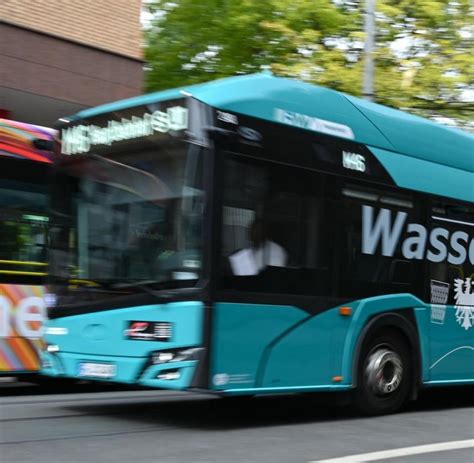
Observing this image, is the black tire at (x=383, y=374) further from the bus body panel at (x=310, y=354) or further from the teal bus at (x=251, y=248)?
the bus body panel at (x=310, y=354)

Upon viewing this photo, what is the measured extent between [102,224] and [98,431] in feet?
6.25

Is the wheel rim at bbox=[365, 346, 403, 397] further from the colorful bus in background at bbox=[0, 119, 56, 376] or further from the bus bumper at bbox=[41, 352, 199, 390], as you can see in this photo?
the colorful bus in background at bbox=[0, 119, 56, 376]

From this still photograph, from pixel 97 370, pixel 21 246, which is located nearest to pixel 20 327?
pixel 21 246

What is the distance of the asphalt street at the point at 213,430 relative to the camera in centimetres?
607

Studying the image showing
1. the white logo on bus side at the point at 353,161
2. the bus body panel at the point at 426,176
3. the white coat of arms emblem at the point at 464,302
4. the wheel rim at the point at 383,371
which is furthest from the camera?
the white coat of arms emblem at the point at 464,302

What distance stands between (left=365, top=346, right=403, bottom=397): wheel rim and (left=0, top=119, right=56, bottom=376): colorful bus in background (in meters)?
3.81

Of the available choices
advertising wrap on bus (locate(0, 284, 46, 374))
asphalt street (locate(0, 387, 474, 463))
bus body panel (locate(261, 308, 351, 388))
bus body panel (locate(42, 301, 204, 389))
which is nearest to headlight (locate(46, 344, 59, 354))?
bus body panel (locate(42, 301, 204, 389))

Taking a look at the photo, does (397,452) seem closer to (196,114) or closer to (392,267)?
(392,267)

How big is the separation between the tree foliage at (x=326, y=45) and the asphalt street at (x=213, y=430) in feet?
34.2

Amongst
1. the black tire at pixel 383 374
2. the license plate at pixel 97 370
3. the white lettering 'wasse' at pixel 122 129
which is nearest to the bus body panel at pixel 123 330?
the license plate at pixel 97 370

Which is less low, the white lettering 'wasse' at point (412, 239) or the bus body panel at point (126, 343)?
the white lettering 'wasse' at point (412, 239)

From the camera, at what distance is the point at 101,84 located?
17.7 metres

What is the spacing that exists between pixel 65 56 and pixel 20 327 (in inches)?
362

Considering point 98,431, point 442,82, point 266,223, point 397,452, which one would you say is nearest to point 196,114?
point 266,223
